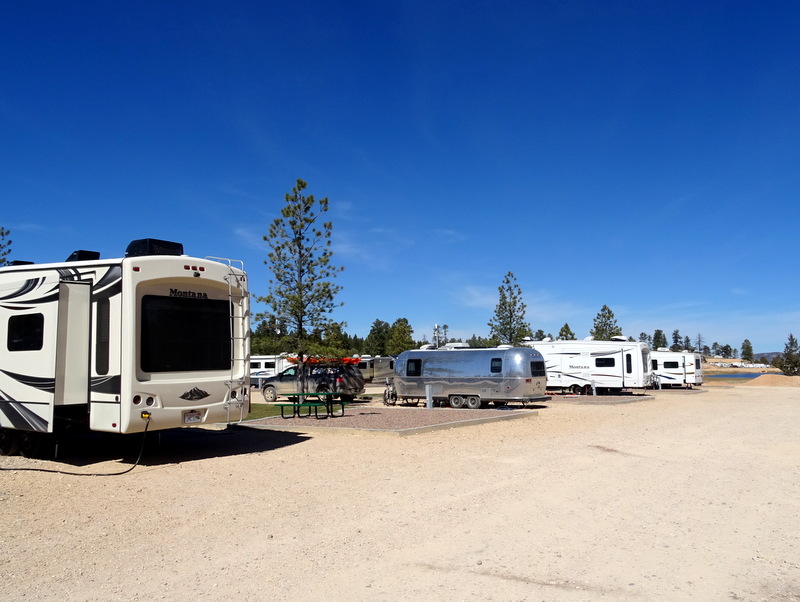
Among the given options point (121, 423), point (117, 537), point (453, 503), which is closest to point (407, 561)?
point (453, 503)

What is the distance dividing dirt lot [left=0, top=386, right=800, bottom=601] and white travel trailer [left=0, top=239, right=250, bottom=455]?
2.91 feet

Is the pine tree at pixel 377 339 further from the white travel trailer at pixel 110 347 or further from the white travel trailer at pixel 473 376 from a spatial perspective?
the white travel trailer at pixel 110 347

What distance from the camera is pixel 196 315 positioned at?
10156 mm

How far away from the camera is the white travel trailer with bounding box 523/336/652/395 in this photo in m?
29.6

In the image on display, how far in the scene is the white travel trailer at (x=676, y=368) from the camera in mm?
37000

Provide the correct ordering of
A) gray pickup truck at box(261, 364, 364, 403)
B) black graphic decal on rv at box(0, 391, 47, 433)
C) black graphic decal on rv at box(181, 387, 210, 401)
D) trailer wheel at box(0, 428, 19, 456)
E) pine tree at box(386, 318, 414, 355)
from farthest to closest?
pine tree at box(386, 318, 414, 355), gray pickup truck at box(261, 364, 364, 403), trailer wheel at box(0, 428, 19, 456), black graphic decal on rv at box(181, 387, 210, 401), black graphic decal on rv at box(0, 391, 47, 433)

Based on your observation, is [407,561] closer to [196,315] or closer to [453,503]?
[453,503]

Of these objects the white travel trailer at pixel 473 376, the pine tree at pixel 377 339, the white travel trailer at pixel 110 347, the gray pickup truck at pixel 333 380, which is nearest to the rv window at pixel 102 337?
the white travel trailer at pixel 110 347

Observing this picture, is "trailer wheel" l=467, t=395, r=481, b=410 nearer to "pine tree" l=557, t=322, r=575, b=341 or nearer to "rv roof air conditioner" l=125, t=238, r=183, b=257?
"rv roof air conditioner" l=125, t=238, r=183, b=257

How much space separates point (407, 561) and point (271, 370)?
32.8m

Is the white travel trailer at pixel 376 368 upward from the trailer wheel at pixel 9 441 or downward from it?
upward

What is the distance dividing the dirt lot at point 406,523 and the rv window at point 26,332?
1.85 meters

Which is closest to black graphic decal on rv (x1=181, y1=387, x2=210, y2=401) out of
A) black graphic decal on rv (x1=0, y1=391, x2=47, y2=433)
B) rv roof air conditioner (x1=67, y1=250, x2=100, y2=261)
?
black graphic decal on rv (x1=0, y1=391, x2=47, y2=433)

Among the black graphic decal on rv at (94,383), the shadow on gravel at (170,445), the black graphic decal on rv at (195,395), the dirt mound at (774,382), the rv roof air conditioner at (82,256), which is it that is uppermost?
the rv roof air conditioner at (82,256)
